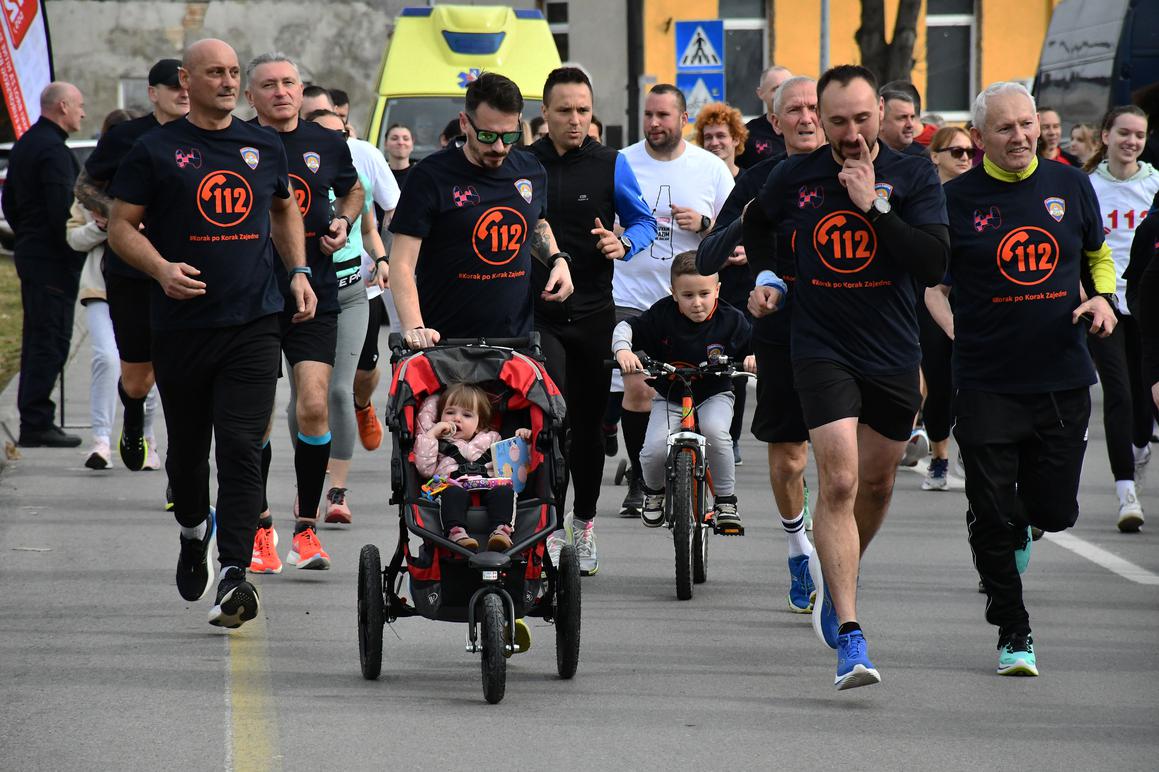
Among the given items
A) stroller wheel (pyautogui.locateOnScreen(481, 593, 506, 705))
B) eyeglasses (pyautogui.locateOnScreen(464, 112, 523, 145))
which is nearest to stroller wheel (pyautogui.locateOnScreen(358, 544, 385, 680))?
stroller wheel (pyautogui.locateOnScreen(481, 593, 506, 705))

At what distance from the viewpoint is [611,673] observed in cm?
675

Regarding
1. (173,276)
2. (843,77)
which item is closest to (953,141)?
(843,77)

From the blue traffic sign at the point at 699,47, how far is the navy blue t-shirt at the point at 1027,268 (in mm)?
14413

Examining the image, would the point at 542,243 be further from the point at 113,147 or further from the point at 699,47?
the point at 699,47

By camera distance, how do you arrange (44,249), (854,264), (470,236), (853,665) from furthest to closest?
(44,249) < (470,236) < (854,264) < (853,665)

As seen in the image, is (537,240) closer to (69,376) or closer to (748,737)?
(748,737)

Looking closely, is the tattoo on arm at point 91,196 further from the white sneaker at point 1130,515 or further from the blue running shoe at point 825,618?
the white sneaker at point 1130,515

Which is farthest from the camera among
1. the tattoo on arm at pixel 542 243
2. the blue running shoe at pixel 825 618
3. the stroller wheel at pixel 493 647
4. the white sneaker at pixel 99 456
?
the white sneaker at pixel 99 456

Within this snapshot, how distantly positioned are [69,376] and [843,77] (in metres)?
11.5

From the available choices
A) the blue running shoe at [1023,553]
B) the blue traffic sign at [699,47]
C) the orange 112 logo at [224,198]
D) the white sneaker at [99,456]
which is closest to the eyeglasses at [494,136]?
the orange 112 logo at [224,198]

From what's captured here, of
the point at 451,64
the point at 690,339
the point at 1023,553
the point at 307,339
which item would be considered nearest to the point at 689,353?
the point at 690,339

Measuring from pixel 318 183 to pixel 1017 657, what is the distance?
385 cm

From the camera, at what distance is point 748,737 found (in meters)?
5.89

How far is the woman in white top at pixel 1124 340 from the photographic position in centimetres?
995
